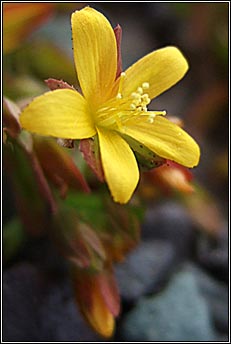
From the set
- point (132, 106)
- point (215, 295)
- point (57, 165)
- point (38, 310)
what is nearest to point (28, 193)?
point (57, 165)

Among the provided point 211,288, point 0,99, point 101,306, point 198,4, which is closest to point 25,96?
point 0,99

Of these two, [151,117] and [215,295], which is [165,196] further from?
[151,117]

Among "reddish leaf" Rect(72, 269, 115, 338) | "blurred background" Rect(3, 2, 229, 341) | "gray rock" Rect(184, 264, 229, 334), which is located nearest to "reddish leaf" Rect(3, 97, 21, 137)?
"blurred background" Rect(3, 2, 229, 341)

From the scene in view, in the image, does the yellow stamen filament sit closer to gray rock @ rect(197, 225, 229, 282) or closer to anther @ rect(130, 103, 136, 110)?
anther @ rect(130, 103, 136, 110)

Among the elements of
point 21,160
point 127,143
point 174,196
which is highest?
point 127,143

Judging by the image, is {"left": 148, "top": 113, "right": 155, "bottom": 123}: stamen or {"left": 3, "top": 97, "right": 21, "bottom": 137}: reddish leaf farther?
{"left": 3, "top": 97, "right": 21, "bottom": 137}: reddish leaf

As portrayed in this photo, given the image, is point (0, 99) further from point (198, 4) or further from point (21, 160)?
point (198, 4)

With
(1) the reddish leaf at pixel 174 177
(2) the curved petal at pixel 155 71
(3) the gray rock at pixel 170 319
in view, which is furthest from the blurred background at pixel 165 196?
(2) the curved petal at pixel 155 71

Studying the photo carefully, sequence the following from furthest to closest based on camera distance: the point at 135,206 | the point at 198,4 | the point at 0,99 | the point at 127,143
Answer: the point at 198,4 < the point at 135,206 < the point at 0,99 < the point at 127,143
